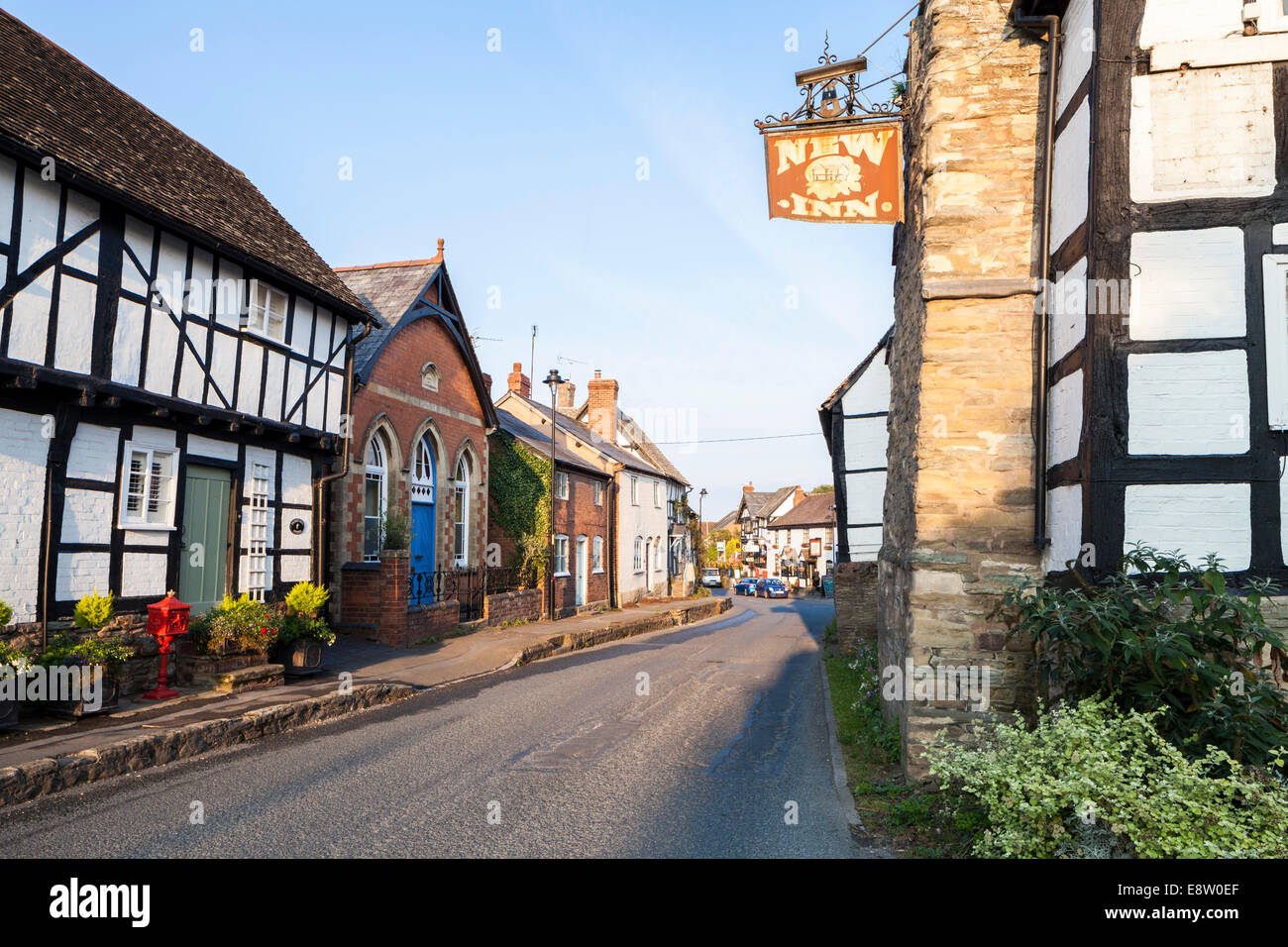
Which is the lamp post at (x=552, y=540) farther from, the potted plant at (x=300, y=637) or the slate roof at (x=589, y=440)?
the potted plant at (x=300, y=637)

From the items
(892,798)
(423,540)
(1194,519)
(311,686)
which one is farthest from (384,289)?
(1194,519)

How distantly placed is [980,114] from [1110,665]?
4786 mm

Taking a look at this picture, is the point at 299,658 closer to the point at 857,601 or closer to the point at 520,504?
the point at 857,601

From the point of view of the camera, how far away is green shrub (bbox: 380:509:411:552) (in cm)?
1625

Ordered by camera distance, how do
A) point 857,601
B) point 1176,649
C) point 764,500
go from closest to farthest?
1. point 1176,649
2. point 857,601
3. point 764,500

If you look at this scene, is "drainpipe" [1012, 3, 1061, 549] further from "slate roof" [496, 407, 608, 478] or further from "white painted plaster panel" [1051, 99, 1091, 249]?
"slate roof" [496, 407, 608, 478]

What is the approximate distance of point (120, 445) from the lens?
33.5ft

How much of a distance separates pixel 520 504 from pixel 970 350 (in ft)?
58.4

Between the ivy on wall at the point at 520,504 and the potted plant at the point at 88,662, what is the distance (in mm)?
13880

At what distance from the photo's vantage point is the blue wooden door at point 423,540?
18.2 metres

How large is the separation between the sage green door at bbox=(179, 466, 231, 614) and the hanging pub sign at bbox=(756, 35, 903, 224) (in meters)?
9.26

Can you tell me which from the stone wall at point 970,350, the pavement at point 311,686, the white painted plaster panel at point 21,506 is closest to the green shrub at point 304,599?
the pavement at point 311,686

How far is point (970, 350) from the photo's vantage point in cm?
690
